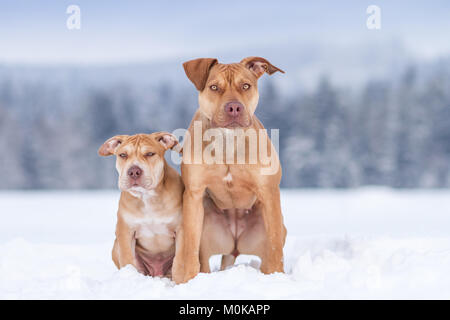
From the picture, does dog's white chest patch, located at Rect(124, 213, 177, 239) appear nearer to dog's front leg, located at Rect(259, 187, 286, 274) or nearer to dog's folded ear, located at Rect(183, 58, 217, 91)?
dog's front leg, located at Rect(259, 187, 286, 274)

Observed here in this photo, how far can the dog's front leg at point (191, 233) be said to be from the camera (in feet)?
16.4

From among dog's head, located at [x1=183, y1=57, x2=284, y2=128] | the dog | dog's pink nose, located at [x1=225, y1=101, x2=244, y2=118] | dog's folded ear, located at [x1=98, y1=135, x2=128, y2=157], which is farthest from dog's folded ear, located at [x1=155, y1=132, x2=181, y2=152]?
dog's pink nose, located at [x1=225, y1=101, x2=244, y2=118]

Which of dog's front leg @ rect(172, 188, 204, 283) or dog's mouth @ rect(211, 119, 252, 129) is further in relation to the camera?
dog's front leg @ rect(172, 188, 204, 283)

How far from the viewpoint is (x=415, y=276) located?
4.42m

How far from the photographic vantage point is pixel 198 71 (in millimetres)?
4961

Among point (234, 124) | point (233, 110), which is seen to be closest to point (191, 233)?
point (234, 124)

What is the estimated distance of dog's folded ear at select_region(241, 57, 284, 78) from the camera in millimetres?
5184

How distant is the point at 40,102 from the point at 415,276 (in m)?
22.6

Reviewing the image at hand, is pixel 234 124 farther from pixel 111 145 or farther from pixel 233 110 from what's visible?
pixel 111 145

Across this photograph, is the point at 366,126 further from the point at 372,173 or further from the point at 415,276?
the point at 415,276

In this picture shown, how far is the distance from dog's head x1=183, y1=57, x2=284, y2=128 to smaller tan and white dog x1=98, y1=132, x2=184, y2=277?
2.11 ft

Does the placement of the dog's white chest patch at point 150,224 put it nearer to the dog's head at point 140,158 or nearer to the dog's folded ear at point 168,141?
the dog's head at point 140,158

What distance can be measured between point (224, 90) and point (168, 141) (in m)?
0.86

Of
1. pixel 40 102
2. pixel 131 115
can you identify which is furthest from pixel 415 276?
pixel 40 102
